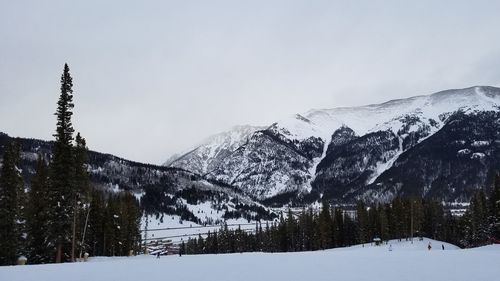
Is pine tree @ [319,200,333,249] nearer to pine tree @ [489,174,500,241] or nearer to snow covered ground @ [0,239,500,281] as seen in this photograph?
pine tree @ [489,174,500,241]

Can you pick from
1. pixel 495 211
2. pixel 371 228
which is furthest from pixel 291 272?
pixel 371 228

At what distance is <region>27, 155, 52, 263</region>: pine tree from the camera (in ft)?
158

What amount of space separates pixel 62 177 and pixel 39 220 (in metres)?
8.73

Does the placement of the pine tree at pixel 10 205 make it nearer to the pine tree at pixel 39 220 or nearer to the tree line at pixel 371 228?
the pine tree at pixel 39 220

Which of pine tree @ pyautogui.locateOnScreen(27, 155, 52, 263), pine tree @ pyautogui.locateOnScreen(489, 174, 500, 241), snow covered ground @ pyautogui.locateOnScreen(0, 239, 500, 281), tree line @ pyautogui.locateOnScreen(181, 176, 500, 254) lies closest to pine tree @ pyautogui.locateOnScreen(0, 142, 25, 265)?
pine tree @ pyautogui.locateOnScreen(27, 155, 52, 263)

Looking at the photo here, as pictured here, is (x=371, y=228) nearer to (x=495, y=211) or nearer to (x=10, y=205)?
(x=495, y=211)

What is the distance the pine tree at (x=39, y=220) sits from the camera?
4812cm

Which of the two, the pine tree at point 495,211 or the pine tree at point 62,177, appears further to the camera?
the pine tree at point 495,211

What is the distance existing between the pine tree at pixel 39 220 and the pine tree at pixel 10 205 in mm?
1584

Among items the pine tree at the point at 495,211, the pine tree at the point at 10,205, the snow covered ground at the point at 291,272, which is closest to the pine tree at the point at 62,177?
the pine tree at the point at 10,205

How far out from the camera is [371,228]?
129 m

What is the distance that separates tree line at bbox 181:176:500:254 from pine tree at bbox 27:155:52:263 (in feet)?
271

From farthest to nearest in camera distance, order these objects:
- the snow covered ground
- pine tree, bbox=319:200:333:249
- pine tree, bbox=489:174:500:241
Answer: pine tree, bbox=319:200:333:249 → pine tree, bbox=489:174:500:241 → the snow covered ground

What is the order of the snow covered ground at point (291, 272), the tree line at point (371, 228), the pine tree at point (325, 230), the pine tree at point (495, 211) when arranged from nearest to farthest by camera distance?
the snow covered ground at point (291, 272) < the pine tree at point (495, 211) < the tree line at point (371, 228) < the pine tree at point (325, 230)
